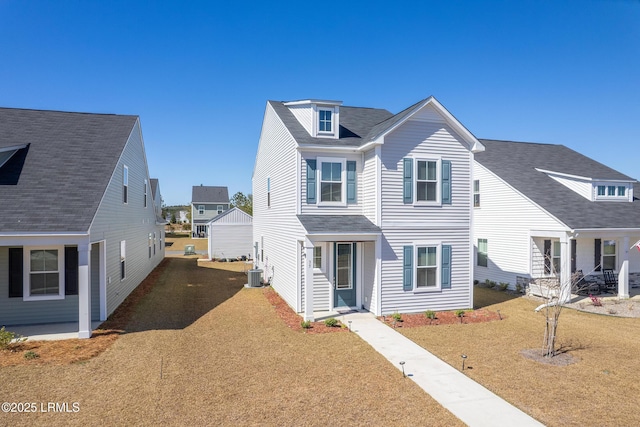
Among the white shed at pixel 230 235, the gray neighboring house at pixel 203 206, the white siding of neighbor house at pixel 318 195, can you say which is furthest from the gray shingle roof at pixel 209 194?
the white siding of neighbor house at pixel 318 195

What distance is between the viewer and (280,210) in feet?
53.8

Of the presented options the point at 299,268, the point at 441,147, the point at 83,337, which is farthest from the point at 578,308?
the point at 83,337

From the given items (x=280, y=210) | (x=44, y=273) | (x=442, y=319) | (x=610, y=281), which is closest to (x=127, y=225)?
(x=44, y=273)

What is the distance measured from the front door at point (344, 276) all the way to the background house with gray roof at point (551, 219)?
8.79m

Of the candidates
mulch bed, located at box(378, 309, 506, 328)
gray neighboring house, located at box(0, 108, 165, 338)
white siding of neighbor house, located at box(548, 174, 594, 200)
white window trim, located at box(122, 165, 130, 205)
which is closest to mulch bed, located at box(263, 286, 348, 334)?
mulch bed, located at box(378, 309, 506, 328)

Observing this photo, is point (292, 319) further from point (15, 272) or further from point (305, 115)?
point (15, 272)

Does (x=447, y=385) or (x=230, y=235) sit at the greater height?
(x=230, y=235)

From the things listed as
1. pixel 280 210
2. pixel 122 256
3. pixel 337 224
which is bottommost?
pixel 122 256

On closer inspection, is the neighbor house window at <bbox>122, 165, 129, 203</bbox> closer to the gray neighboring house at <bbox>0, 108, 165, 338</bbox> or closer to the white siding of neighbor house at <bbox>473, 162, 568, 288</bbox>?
the gray neighboring house at <bbox>0, 108, 165, 338</bbox>

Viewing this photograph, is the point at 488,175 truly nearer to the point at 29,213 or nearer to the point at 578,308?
the point at 578,308

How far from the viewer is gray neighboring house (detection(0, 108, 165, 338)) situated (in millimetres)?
10656

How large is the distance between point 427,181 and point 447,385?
780 cm

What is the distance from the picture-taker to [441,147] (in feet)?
46.1

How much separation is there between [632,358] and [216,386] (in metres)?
10.3
